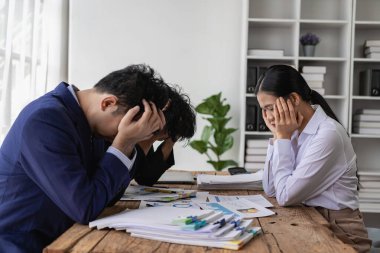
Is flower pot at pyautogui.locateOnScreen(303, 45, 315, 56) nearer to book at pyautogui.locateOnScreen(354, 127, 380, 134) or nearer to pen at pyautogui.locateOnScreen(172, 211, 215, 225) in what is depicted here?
book at pyautogui.locateOnScreen(354, 127, 380, 134)

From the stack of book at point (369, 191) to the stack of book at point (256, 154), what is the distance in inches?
32.1

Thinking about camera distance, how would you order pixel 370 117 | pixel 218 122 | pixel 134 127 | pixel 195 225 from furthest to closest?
pixel 218 122
pixel 370 117
pixel 134 127
pixel 195 225

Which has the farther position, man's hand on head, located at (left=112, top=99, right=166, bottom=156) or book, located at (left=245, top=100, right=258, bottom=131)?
book, located at (left=245, top=100, right=258, bottom=131)

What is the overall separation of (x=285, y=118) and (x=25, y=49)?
6.76 ft

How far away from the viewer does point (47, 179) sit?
1256 millimetres

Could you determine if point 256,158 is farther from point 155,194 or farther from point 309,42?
point 155,194

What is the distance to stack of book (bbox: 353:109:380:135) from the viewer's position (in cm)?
391

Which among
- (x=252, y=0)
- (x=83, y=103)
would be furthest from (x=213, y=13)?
(x=83, y=103)

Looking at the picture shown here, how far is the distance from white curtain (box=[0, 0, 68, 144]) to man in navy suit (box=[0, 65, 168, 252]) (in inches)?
63.3

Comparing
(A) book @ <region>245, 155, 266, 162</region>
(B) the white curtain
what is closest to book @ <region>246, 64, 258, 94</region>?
(A) book @ <region>245, 155, 266, 162</region>

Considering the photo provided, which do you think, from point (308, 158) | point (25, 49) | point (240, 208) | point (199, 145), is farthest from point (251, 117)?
point (240, 208)

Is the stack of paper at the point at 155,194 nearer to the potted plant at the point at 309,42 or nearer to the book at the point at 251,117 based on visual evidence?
the book at the point at 251,117

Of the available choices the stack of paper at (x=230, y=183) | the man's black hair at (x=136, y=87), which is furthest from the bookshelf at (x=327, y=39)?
the man's black hair at (x=136, y=87)

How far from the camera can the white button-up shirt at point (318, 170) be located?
1781 millimetres
